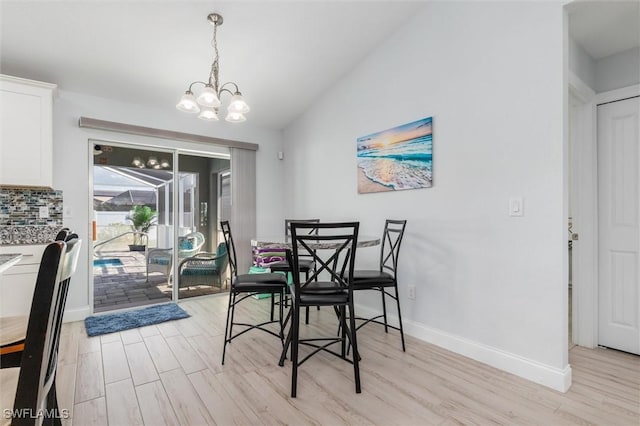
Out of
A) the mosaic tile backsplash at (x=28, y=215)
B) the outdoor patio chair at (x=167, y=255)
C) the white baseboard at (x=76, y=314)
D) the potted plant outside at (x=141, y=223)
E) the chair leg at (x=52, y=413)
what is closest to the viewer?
the chair leg at (x=52, y=413)

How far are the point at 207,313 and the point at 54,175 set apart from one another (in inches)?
84.7

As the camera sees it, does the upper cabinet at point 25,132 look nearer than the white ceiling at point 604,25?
No

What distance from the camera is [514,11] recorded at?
7.23 feet

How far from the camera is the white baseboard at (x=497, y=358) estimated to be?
200 centimetres

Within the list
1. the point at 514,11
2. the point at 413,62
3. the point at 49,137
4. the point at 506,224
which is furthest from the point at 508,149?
the point at 49,137

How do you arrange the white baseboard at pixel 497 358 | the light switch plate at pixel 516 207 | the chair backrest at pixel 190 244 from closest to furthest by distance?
the white baseboard at pixel 497 358 < the light switch plate at pixel 516 207 < the chair backrest at pixel 190 244

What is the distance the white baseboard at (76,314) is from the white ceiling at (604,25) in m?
4.96

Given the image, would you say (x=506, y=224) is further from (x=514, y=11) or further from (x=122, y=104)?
(x=122, y=104)

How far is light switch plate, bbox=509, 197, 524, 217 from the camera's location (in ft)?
7.13

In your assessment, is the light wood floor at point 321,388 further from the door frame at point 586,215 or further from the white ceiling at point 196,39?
the white ceiling at point 196,39

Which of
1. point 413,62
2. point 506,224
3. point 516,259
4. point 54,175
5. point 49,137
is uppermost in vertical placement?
point 413,62

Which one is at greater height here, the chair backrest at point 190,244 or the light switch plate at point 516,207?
the light switch plate at point 516,207

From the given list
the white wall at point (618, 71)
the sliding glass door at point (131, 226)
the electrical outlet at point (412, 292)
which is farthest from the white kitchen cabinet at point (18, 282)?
the white wall at point (618, 71)

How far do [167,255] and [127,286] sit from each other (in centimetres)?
58
